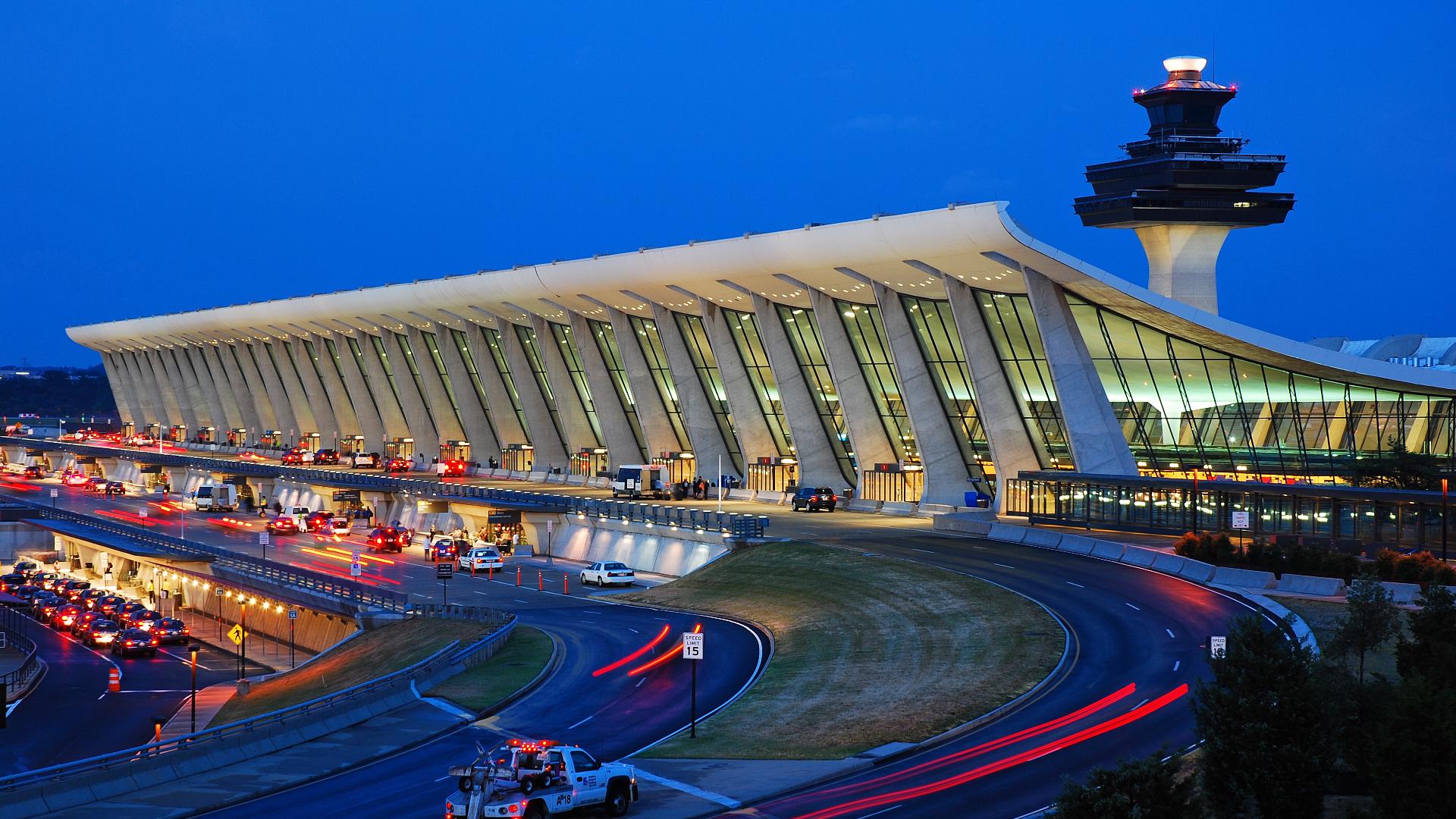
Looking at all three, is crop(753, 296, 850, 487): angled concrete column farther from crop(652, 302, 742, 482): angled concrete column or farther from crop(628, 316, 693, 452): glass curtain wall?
crop(628, 316, 693, 452): glass curtain wall

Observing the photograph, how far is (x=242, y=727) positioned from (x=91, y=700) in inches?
1064

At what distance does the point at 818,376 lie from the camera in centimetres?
8638

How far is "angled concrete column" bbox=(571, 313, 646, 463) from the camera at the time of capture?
10175cm

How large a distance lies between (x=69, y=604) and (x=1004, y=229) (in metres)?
50.3

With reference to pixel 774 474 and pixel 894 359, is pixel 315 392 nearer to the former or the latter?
pixel 774 474

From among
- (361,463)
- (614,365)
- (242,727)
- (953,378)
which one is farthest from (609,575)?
(361,463)

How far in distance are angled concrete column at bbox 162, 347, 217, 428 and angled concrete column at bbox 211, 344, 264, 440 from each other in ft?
28.1

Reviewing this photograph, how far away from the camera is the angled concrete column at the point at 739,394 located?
89500 mm

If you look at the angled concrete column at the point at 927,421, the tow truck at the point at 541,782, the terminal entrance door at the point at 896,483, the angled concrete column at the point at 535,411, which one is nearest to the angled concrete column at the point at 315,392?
the angled concrete column at the point at 535,411

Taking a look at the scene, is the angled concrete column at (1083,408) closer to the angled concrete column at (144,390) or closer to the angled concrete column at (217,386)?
the angled concrete column at (217,386)

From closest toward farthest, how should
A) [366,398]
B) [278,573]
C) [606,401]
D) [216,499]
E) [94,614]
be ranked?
[278,573] < [94,614] < [606,401] < [216,499] < [366,398]

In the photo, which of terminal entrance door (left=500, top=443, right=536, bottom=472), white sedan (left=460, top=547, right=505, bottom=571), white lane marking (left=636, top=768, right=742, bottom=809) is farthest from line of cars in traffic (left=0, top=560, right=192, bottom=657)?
white lane marking (left=636, top=768, right=742, bottom=809)

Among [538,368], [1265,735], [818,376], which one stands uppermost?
[538,368]

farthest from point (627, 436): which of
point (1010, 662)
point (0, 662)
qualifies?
point (1010, 662)
